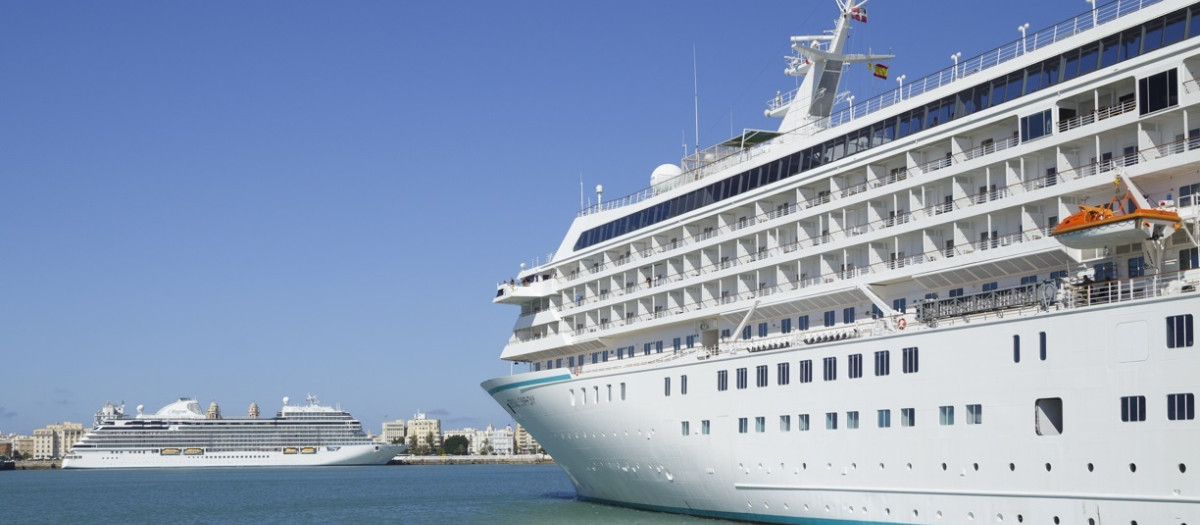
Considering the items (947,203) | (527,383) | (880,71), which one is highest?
(880,71)

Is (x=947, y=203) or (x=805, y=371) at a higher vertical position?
(x=947, y=203)

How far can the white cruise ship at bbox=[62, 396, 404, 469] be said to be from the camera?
12988cm

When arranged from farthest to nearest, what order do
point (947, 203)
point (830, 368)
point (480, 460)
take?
point (480, 460) → point (947, 203) → point (830, 368)

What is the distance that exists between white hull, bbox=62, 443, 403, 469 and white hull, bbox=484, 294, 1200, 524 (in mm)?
105124

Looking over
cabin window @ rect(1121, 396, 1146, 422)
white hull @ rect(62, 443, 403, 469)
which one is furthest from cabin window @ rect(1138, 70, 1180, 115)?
white hull @ rect(62, 443, 403, 469)

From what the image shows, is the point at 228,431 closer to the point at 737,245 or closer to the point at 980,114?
the point at 737,245

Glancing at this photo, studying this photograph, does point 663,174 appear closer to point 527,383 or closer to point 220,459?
point 527,383

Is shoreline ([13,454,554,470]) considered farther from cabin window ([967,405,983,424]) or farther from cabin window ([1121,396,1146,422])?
cabin window ([1121,396,1146,422])

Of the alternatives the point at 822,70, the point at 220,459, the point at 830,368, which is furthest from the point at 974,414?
the point at 220,459

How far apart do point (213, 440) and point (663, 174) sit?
4150 inches

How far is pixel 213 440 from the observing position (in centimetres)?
13188

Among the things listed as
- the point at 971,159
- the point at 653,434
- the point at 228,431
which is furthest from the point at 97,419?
the point at 971,159

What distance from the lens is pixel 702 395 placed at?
30656 millimetres

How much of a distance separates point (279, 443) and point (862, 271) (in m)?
115
